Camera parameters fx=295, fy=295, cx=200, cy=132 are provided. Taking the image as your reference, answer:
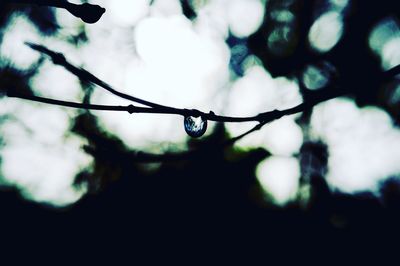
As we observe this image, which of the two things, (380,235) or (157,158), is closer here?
(157,158)

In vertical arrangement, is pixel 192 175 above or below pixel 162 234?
above

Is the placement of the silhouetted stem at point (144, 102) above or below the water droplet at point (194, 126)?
below

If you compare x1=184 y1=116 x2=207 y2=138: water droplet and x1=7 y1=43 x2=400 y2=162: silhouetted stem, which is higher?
x1=184 y1=116 x2=207 y2=138: water droplet

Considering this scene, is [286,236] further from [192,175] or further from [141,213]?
[141,213]

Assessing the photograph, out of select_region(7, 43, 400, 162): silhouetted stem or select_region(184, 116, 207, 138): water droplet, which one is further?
select_region(184, 116, 207, 138): water droplet

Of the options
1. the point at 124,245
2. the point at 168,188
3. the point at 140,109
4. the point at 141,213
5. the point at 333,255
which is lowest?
the point at 140,109

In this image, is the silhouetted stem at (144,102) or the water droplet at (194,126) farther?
the water droplet at (194,126)

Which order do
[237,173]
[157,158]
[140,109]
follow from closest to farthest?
[140,109] → [157,158] → [237,173]

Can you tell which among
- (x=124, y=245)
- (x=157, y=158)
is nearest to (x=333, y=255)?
(x=124, y=245)

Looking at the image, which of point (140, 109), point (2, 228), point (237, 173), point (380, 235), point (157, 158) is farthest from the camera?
point (237, 173)

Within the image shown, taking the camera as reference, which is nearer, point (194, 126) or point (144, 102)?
point (144, 102)
